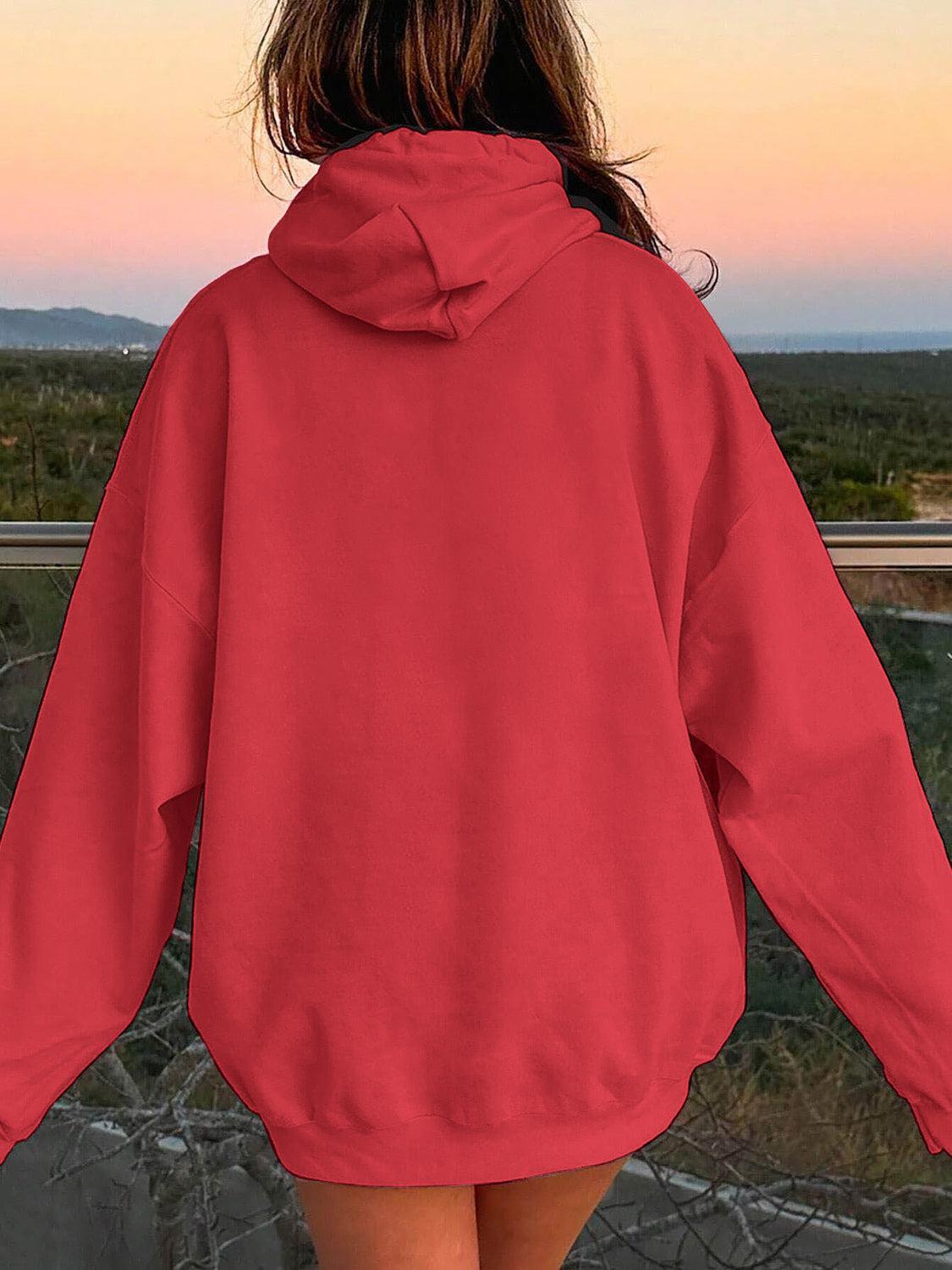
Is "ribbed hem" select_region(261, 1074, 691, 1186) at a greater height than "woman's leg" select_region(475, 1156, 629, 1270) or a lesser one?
greater

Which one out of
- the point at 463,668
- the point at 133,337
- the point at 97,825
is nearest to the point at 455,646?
the point at 463,668

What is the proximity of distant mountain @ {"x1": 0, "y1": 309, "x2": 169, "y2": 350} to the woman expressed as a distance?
13.8 ft

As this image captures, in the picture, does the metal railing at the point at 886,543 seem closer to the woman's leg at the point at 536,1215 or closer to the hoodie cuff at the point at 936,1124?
the hoodie cuff at the point at 936,1124

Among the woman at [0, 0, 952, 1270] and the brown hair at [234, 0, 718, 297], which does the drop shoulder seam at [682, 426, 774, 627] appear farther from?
the brown hair at [234, 0, 718, 297]

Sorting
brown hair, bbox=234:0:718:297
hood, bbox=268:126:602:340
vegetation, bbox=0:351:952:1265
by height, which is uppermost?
brown hair, bbox=234:0:718:297

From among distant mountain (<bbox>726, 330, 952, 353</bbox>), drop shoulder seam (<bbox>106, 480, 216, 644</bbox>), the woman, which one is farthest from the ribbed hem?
distant mountain (<bbox>726, 330, 952, 353</bbox>)

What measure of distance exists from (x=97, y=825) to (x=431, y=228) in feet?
1.69

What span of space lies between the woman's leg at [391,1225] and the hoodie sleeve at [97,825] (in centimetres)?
22

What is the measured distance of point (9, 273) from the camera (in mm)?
5578

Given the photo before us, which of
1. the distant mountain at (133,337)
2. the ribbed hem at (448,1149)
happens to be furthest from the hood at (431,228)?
the distant mountain at (133,337)

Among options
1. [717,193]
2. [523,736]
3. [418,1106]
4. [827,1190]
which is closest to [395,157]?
[523,736]

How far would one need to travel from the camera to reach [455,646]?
33.9 inches

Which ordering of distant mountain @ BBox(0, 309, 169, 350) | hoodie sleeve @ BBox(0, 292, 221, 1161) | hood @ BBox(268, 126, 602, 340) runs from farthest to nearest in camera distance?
distant mountain @ BBox(0, 309, 169, 350) < hoodie sleeve @ BBox(0, 292, 221, 1161) < hood @ BBox(268, 126, 602, 340)

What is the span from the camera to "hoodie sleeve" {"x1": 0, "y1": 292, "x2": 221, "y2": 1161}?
953 mm
